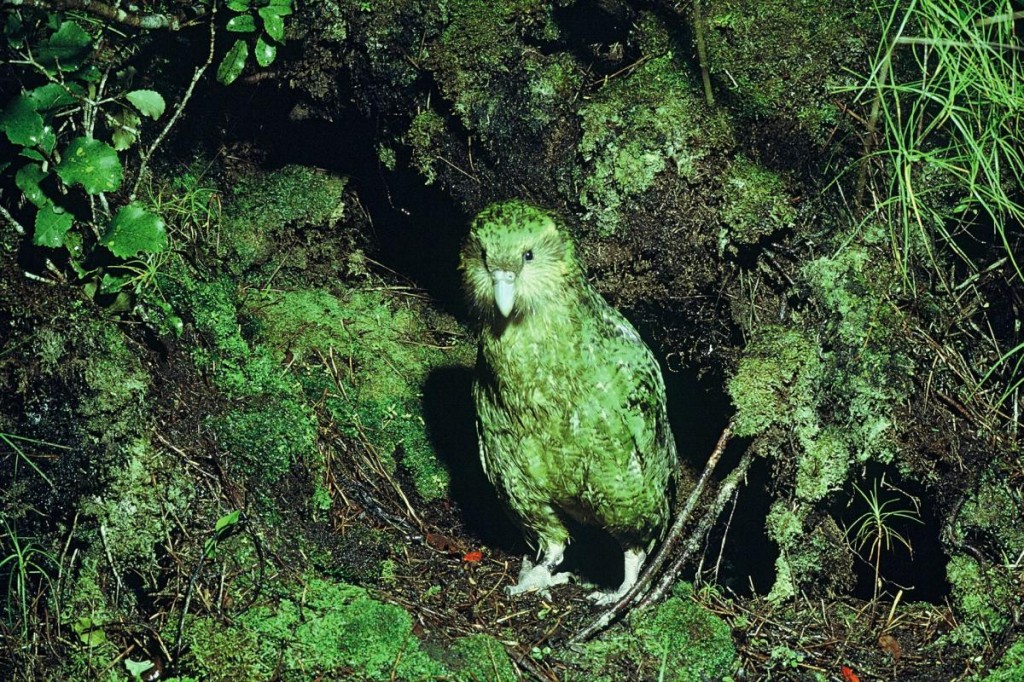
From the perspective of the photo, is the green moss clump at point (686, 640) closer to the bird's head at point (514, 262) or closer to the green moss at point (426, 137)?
the bird's head at point (514, 262)

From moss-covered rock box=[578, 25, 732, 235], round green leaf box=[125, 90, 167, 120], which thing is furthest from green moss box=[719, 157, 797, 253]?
round green leaf box=[125, 90, 167, 120]

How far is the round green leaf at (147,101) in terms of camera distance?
4086mm

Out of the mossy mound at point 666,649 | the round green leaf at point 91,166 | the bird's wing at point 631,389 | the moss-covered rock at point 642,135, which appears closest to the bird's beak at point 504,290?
the bird's wing at point 631,389

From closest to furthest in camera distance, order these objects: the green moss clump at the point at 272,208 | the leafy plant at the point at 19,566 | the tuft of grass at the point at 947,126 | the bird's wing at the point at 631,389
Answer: the leafy plant at the point at 19,566 → the tuft of grass at the point at 947,126 → the bird's wing at the point at 631,389 → the green moss clump at the point at 272,208

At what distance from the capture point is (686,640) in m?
3.87

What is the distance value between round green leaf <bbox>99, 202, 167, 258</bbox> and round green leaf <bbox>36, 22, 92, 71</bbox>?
618 millimetres

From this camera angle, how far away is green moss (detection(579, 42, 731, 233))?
4.35 meters

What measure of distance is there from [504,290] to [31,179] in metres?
1.96

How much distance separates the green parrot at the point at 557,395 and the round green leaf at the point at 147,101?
58.7 inches

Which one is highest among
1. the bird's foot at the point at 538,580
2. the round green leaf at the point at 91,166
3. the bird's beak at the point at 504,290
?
the round green leaf at the point at 91,166

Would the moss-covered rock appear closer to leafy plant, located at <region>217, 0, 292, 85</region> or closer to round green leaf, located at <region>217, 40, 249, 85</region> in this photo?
leafy plant, located at <region>217, 0, 292, 85</region>

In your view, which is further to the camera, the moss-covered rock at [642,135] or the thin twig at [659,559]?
the moss-covered rock at [642,135]

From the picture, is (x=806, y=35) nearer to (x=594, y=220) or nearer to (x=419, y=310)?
(x=594, y=220)

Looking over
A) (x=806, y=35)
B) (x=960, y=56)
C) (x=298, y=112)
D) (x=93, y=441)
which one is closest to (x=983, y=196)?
(x=960, y=56)
